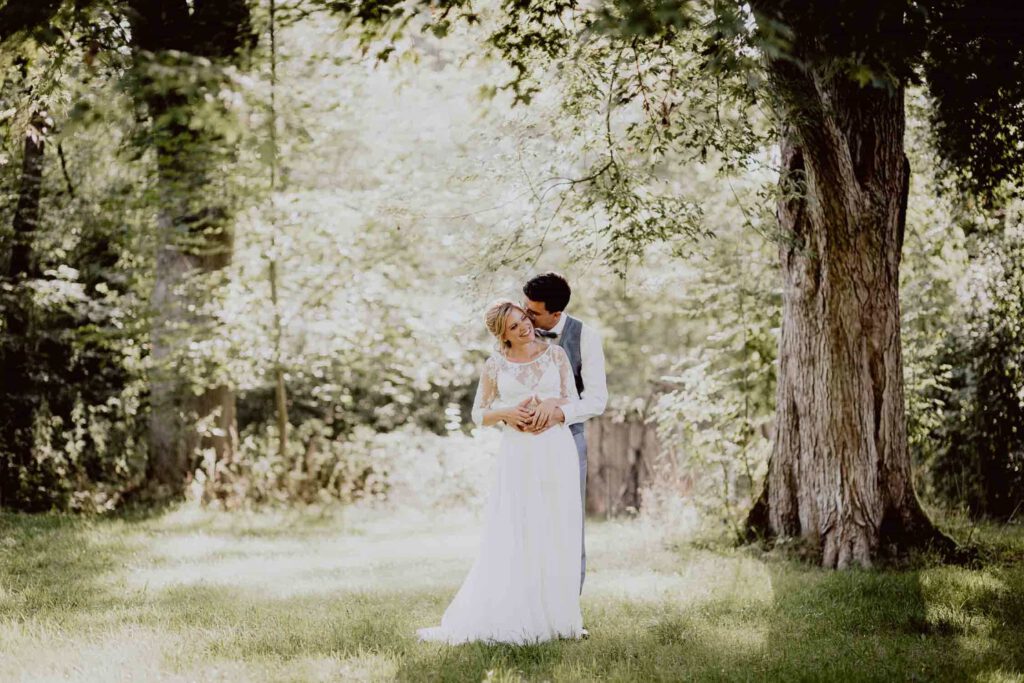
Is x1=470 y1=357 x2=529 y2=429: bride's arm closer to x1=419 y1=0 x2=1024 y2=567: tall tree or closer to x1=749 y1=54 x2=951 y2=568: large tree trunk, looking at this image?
x1=419 y1=0 x2=1024 y2=567: tall tree

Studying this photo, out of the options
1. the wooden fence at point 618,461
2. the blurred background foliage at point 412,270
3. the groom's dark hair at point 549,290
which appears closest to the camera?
the groom's dark hair at point 549,290

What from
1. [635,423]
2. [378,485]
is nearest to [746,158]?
[635,423]

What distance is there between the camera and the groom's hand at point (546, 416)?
5.39 meters

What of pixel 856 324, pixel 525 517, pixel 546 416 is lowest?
pixel 525 517

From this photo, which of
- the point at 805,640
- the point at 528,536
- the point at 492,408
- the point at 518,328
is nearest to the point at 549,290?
the point at 518,328

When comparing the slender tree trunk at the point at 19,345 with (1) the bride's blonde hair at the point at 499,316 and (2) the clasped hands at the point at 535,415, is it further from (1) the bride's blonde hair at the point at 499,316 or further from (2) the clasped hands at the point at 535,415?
(2) the clasped hands at the point at 535,415

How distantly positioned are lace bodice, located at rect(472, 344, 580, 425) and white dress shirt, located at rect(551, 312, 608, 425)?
0.11m

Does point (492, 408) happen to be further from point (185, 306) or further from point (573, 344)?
point (185, 306)

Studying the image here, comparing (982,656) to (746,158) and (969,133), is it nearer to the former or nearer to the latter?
(746,158)

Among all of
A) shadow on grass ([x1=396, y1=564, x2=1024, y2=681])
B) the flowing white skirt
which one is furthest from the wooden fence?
the flowing white skirt

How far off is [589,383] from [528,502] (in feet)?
2.95

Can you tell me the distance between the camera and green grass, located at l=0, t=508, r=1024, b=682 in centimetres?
477

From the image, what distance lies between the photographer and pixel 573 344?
601 centimetres

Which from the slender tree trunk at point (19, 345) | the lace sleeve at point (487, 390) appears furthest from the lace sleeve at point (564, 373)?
the slender tree trunk at point (19, 345)
